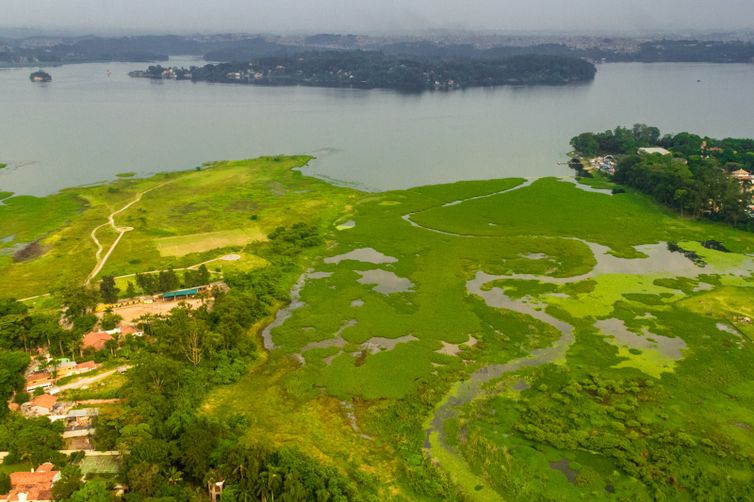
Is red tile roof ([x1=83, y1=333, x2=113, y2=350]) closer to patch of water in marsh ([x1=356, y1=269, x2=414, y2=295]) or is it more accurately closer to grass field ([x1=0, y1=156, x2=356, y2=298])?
grass field ([x1=0, y1=156, x2=356, y2=298])

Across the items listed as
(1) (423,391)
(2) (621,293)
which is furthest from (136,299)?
(2) (621,293)

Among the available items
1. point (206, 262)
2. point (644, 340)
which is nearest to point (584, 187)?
point (644, 340)

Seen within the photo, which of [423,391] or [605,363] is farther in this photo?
[605,363]

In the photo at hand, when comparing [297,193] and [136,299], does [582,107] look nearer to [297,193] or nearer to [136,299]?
[297,193]

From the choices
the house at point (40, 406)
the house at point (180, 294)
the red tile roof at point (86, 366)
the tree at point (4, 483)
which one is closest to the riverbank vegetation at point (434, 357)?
the house at point (180, 294)

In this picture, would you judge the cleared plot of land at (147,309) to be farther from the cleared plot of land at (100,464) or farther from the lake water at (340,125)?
the lake water at (340,125)

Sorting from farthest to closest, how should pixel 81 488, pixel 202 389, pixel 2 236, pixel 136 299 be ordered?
pixel 2 236, pixel 136 299, pixel 202 389, pixel 81 488

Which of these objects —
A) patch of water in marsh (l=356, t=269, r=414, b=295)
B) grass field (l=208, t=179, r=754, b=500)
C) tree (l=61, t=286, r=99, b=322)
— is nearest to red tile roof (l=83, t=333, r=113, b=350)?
tree (l=61, t=286, r=99, b=322)
